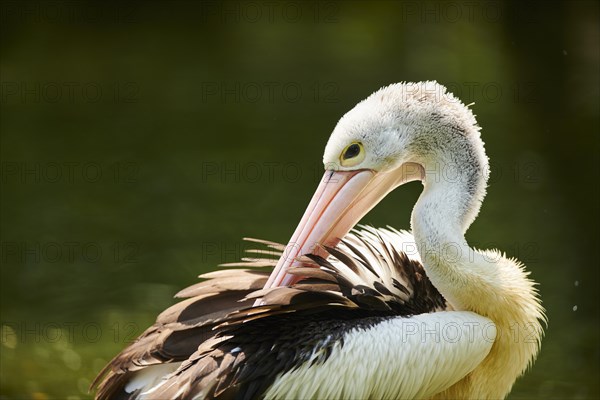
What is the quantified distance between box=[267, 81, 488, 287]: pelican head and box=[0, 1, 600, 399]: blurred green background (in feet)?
7.25

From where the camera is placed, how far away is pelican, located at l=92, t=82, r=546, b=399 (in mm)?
3947

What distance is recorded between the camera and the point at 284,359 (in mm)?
3939

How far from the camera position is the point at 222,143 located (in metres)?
10.3

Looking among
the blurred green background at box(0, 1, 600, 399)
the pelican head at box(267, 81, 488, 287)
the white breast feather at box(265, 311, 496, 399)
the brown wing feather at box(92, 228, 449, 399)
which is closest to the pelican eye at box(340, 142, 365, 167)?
the pelican head at box(267, 81, 488, 287)

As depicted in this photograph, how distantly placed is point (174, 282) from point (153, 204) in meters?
1.60

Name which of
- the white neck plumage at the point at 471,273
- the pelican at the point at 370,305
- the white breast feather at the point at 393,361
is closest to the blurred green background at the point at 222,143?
the white neck plumage at the point at 471,273

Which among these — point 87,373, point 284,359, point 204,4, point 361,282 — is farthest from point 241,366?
point 204,4

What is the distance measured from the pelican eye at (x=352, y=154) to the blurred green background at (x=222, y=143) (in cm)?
239

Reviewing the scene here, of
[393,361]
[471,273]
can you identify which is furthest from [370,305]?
[471,273]

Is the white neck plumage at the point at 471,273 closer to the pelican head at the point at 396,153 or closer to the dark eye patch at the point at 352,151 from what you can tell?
the pelican head at the point at 396,153

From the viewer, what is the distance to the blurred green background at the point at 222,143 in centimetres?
693

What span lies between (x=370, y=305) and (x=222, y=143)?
6.34 metres

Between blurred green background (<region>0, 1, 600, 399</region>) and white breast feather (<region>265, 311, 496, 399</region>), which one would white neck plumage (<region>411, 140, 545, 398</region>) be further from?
blurred green background (<region>0, 1, 600, 399</region>)

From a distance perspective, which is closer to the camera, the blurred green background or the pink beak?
the pink beak
